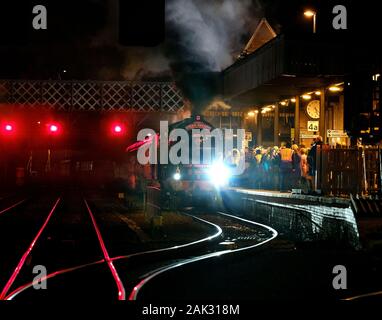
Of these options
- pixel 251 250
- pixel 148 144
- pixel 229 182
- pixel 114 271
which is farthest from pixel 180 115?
pixel 114 271

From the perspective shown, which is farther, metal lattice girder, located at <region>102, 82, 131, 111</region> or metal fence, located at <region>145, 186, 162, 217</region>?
metal lattice girder, located at <region>102, 82, 131, 111</region>

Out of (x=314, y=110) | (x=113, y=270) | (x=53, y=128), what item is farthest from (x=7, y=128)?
(x=113, y=270)

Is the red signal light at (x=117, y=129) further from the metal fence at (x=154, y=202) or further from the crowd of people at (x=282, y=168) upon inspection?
the metal fence at (x=154, y=202)

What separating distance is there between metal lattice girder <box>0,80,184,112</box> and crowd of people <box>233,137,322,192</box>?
13187mm

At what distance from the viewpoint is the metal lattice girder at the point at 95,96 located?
→ 35.3 metres

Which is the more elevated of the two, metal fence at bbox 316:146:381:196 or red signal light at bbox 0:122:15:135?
red signal light at bbox 0:122:15:135

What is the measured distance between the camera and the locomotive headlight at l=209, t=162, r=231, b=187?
76.6 feet

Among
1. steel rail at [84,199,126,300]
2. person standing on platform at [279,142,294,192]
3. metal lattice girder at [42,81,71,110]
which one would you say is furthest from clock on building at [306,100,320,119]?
metal lattice girder at [42,81,71,110]

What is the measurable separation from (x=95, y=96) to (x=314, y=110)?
16814mm

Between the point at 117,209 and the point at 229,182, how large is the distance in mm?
4788

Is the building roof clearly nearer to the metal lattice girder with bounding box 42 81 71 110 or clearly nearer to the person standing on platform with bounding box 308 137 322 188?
the metal lattice girder with bounding box 42 81 71 110

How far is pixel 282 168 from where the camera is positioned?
19.3 meters

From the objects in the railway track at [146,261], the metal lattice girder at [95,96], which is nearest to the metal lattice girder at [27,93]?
the metal lattice girder at [95,96]

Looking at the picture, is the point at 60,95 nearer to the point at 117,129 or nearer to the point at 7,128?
the point at 7,128
